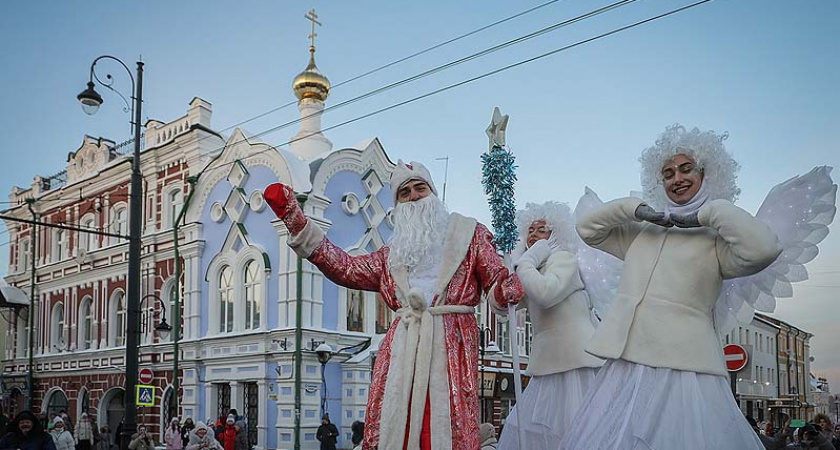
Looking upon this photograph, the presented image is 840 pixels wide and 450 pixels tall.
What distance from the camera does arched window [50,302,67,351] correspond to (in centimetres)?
2819

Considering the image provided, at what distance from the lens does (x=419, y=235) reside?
4.52 metres

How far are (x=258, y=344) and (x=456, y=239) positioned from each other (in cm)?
1624

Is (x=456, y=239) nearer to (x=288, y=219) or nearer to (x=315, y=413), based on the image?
(x=288, y=219)

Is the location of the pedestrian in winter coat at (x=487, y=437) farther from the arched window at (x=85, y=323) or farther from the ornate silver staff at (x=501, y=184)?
the arched window at (x=85, y=323)

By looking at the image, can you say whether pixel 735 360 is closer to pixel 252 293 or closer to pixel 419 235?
pixel 419 235

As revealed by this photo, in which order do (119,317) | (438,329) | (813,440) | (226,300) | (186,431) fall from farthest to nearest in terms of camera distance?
(119,317)
(226,300)
(186,431)
(813,440)
(438,329)

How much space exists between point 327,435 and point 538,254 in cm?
1354

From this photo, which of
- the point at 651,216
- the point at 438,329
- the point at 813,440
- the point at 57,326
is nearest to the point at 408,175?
the point at 438,329

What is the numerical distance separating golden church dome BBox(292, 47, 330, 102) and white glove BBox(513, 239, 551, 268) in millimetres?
18474

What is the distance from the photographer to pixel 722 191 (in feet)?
12.7

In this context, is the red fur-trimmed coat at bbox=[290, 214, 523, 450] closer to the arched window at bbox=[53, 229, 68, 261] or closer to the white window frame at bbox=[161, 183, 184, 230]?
the white window frame at bbox=[161, 183, 184, 230]

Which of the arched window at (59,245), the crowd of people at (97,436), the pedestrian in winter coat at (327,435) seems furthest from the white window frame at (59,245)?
the pedestrian in winter coat at (327,435)

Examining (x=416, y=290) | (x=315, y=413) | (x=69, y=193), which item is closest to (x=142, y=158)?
(x=69, y=193)

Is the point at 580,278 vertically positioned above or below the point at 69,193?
below
